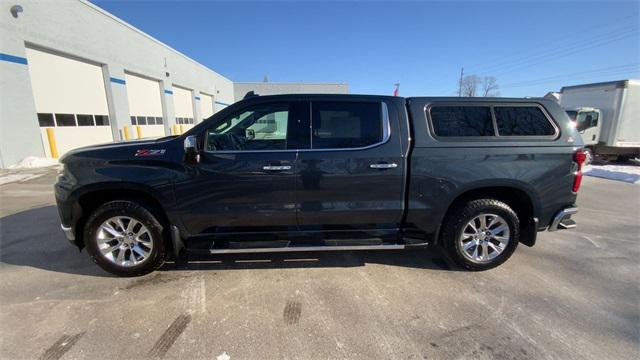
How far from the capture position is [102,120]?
12570 millimetres

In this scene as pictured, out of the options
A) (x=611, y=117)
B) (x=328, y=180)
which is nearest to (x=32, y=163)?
(x=328, y=180)

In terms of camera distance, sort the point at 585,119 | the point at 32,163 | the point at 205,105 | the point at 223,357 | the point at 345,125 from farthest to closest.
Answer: the point at 205,105, the point at 585,119, the point at 32,163, the point at 345,125, the point at 223,357

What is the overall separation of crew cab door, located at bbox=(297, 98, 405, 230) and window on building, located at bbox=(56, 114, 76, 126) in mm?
12292

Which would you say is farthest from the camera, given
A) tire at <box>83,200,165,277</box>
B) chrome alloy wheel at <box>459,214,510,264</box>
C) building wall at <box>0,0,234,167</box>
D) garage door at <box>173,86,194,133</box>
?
garage door at <box>173,86,194,133</box>

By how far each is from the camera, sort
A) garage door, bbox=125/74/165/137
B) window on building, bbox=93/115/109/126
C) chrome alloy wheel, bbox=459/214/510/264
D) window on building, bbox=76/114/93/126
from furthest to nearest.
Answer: garage door, bbox=125/74/165/137
window on building, bbox=93/115/109/126
window on building, bbox=76/114/93/126
chrome alloy wheel, bbox=459/214/510/264

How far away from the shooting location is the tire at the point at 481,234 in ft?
10.1

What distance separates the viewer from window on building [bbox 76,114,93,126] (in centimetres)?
1125

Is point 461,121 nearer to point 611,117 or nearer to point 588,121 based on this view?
point 588,121

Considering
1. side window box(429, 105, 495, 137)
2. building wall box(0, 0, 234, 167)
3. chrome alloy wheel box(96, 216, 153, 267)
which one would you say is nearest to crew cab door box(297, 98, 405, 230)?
side window box(429, 105, 495, 137)

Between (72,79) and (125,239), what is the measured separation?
39.3 feet

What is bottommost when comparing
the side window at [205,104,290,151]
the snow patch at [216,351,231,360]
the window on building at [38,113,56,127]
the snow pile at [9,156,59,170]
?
the snow patch at [216,351,231,360]

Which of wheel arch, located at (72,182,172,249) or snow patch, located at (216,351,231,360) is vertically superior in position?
wheel arch, located at (72,182,172,249)

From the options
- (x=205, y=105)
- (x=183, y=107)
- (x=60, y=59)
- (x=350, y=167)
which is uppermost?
(x=60, y=59)

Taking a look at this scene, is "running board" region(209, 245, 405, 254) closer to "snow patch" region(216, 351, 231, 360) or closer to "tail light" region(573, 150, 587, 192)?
"snow patch" region(216, 351, 231, 360)
